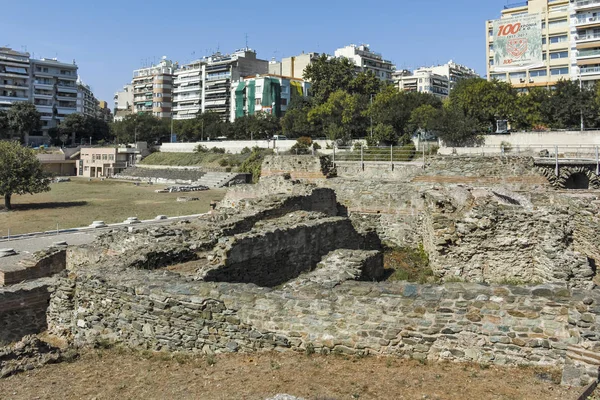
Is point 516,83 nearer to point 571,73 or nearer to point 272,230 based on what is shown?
point 571,73

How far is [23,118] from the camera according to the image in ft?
330

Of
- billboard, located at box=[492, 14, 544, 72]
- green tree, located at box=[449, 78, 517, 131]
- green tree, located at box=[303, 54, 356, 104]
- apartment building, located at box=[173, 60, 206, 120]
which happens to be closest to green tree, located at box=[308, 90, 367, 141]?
green tree, located at box=[303, 54, 356, 104]

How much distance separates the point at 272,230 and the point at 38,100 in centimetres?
12205

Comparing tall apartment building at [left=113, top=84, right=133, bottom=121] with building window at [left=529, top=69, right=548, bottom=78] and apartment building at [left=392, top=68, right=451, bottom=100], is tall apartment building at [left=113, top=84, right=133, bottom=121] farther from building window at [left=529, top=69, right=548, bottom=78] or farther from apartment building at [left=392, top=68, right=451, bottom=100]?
building window at [left=529, top=69, right=548, bottom=78]

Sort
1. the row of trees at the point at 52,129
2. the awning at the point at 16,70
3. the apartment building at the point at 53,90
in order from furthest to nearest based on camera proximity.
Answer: the apartment building at the point at 53,90, the awning at the point at 16,70, the row of trees at the point at 52,129

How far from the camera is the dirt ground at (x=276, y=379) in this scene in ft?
18.1

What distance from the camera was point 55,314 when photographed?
356 inches

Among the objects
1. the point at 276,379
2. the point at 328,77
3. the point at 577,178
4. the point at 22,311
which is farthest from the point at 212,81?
the point at 276,379

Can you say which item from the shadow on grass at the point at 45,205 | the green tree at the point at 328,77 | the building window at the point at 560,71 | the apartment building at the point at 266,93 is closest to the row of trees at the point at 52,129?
the apartment building at the point at 266,93

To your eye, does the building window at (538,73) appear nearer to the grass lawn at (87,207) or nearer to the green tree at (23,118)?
Result: the grass lawn at (87,207)

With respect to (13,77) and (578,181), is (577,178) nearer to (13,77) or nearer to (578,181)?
(578,181)

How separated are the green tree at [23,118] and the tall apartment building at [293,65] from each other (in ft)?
179

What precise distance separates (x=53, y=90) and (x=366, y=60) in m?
75.7

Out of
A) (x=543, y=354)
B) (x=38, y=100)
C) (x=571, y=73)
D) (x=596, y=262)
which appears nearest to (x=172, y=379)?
(x=543, y=354)
